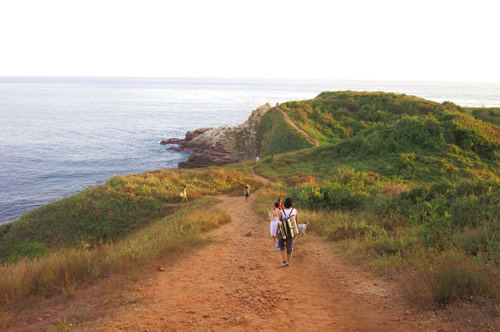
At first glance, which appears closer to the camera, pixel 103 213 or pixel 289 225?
pixel 289 225

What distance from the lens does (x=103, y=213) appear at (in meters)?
19.9

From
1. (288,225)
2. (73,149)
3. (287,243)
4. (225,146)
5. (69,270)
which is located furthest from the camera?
(73,149)

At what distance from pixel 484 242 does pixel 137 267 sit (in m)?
7.99

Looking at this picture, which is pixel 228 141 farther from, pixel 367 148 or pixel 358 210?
pixel 358 210

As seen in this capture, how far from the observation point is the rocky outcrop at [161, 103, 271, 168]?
157 ft

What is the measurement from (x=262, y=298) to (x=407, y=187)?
47.2ft

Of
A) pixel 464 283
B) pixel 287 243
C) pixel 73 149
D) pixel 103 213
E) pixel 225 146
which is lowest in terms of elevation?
pixel 73 149

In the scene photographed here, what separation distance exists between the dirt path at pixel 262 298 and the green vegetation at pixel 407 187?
784 millimetres

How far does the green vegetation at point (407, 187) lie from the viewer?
6.07 meters

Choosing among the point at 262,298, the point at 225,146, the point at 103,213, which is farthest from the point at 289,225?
the point at 225,146

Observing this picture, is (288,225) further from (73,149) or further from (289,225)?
(73,149)

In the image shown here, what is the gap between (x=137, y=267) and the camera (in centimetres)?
790

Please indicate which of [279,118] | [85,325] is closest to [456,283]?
[85,325]

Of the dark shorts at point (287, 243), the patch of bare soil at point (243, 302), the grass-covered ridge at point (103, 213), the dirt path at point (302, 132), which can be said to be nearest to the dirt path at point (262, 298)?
the patch of bare soil at point (243, 302)
